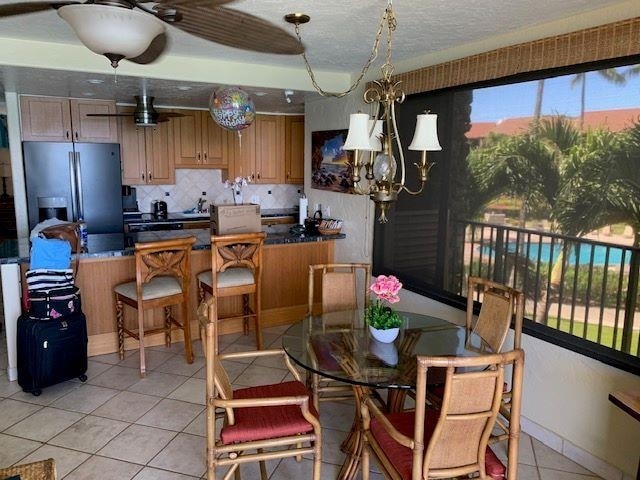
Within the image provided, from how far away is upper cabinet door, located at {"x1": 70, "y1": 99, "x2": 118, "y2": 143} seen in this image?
513cm

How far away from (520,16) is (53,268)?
3145 millimetres

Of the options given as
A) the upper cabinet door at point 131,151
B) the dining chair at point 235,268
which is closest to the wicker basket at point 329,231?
the dining chair at point 235,268

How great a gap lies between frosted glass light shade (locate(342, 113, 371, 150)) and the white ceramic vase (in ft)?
2.92

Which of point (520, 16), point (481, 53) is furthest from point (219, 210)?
point (520, 16)

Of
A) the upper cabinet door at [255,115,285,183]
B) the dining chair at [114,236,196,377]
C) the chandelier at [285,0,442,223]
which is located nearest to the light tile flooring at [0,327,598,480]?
the dining chair at [114,236,196,377]

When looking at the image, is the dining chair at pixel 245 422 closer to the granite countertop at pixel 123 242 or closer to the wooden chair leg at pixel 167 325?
the granite countertop at pixel 123 242

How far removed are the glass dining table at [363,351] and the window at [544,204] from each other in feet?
2.16

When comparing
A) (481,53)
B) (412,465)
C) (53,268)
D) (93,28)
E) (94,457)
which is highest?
(481,53)

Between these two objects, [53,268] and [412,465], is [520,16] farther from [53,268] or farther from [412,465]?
[53,268]

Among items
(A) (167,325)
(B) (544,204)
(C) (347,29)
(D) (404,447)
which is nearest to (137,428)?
(A) (167,325)

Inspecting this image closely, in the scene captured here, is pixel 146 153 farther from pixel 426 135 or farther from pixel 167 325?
pixel 426 135

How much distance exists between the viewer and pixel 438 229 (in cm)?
364

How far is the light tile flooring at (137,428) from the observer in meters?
2.50

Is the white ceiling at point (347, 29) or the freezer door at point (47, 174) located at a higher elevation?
the white ceiling at point (347, 29)
